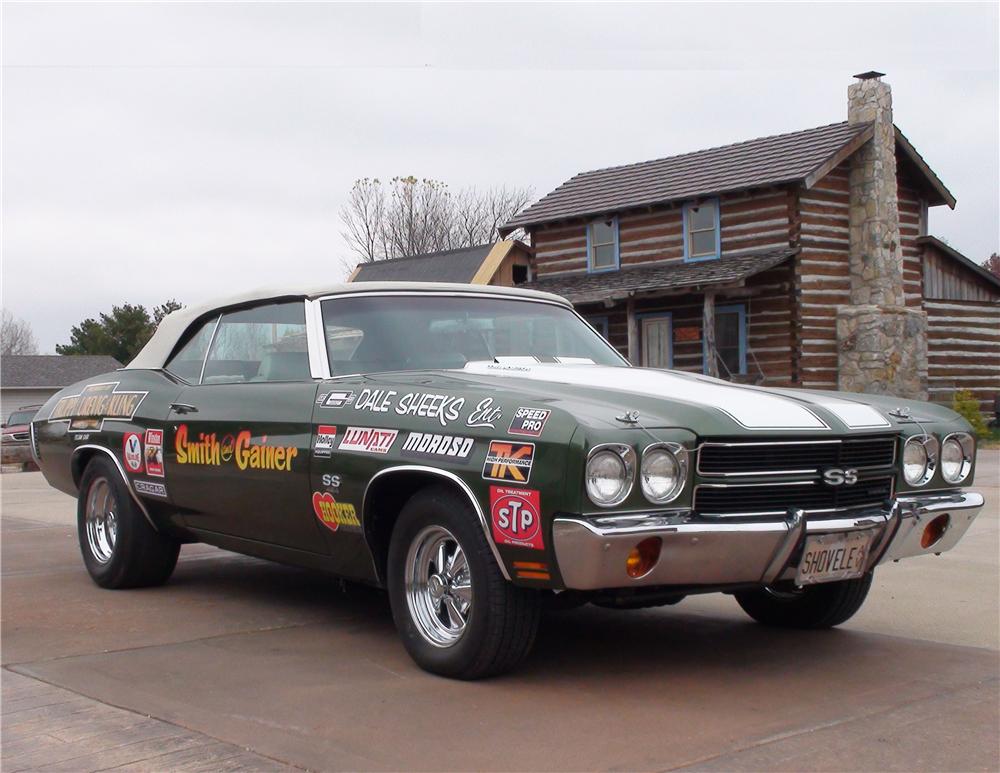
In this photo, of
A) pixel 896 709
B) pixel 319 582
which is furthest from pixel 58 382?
pixel 896 709

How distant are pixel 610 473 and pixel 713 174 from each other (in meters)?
22.3

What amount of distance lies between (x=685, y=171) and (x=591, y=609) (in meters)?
21.5

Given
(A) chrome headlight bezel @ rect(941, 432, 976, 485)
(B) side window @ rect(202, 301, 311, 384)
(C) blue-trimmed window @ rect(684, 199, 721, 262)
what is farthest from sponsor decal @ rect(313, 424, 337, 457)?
(C) blue-trimmed window @ rect(684, 199, 721, 262)

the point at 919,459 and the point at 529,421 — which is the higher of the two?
the point at 529,421

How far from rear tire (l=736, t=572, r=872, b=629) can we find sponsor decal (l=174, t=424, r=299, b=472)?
7.52 feet

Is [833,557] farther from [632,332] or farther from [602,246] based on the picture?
[602,246]

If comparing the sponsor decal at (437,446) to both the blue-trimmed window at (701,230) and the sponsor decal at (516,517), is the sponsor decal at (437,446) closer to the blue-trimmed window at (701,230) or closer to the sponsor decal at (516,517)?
the sponsor decal at (516,517)

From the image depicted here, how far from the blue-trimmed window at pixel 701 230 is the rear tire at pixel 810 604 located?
19830 mm

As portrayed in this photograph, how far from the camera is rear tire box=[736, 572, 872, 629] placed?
18.5ft

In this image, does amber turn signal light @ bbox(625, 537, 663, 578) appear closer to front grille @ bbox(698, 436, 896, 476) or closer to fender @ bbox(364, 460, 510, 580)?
front grille @ bbox(698, 436, 896, 476)

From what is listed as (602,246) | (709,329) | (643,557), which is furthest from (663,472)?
(602,246)

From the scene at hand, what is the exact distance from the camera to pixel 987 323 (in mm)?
29281

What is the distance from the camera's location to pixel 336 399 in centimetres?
540

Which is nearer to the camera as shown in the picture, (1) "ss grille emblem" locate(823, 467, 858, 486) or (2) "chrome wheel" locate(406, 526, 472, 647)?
(1) "ss grille emblem" locate(823, 467, 858, 486)
